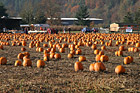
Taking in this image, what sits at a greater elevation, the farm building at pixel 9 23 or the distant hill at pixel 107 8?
the distant hill at pixel 107 8

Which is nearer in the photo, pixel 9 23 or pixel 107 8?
pixel 9 23

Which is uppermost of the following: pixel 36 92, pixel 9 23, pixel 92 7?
pixel 92 7

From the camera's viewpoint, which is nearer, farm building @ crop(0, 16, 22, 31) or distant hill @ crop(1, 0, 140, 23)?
Result: farm building @ crop(0, 16, 22, 31)

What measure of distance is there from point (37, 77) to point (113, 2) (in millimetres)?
167001

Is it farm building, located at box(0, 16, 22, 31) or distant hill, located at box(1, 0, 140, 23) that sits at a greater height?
distant hill, located at box(1, 0, 140, 23)

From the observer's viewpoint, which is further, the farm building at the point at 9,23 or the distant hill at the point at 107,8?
the distant hill at the point at 107,8

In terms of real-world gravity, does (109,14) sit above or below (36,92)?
above

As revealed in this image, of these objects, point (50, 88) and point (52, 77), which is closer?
point (50, 88)

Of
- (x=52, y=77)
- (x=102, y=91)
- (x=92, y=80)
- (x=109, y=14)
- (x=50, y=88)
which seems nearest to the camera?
(x=102, y=91)

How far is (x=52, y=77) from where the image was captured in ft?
20.8

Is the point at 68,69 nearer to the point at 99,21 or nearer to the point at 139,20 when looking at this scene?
the point at 139,20

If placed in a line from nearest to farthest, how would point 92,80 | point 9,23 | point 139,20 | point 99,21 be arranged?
point 92,80, point 9,23, point 139,20, point 99,21

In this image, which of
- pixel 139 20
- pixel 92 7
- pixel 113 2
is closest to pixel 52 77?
pixel 139 20

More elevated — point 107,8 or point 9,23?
point 107,8
